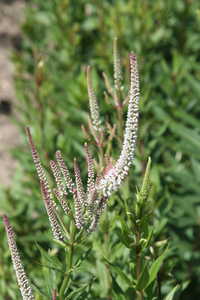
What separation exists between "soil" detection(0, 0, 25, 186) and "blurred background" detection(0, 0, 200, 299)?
6cm

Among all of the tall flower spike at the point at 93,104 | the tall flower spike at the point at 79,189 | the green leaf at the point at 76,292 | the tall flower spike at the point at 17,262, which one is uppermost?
the tall flower spike at the point at 93,104

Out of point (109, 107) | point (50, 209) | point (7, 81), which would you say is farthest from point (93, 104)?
point (7, 81)

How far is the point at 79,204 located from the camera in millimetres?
1493

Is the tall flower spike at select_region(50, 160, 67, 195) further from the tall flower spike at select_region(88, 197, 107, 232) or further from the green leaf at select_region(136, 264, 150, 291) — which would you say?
the green leaf at select_region(136, 264, 150, 291)

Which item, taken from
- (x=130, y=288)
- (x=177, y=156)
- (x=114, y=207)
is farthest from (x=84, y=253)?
(x=177, y=156)

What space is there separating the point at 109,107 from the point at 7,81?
2431mm

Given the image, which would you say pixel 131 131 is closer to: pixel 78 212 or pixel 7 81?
pixel 78 212

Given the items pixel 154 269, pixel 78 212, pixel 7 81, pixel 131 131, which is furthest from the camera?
pixel 7 81

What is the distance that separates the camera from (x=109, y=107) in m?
2.75

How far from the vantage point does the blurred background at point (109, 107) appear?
2873 mm

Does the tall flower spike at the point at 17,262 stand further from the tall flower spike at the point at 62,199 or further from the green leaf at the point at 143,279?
the green leaf at the point at 143,279

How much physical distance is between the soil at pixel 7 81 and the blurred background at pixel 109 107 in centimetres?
6

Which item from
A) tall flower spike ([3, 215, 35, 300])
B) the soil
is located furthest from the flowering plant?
the soil

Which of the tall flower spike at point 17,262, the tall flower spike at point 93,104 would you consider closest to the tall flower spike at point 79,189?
the tall flower spike at point 17,262
